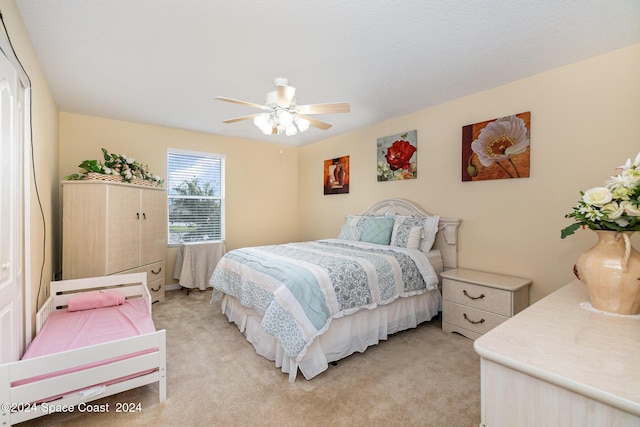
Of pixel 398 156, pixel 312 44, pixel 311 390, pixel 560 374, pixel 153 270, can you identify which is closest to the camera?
pixel 560 374

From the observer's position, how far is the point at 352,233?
4.02 meters

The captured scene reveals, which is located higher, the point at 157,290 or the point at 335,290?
the point at 335,290

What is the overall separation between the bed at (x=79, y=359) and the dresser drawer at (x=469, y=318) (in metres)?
2.47

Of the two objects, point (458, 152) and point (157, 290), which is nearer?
point (458, 152)

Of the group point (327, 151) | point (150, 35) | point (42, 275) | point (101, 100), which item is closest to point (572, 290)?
point (150, 35)

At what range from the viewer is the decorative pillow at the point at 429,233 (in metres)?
3.30

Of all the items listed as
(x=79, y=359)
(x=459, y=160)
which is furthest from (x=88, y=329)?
(x=459, y=160)

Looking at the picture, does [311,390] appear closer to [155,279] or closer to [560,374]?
[560,374]

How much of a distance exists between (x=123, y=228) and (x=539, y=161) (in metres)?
4.37

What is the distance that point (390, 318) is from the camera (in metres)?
2.73

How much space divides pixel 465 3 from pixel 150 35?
2080 mm

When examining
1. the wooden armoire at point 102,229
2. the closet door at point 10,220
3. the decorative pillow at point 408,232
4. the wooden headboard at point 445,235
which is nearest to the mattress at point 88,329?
the closet door at point 10,220

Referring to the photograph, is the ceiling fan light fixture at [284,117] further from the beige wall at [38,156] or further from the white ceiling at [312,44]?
the beige wall at [38,156]

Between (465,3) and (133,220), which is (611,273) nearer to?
(465,3)
